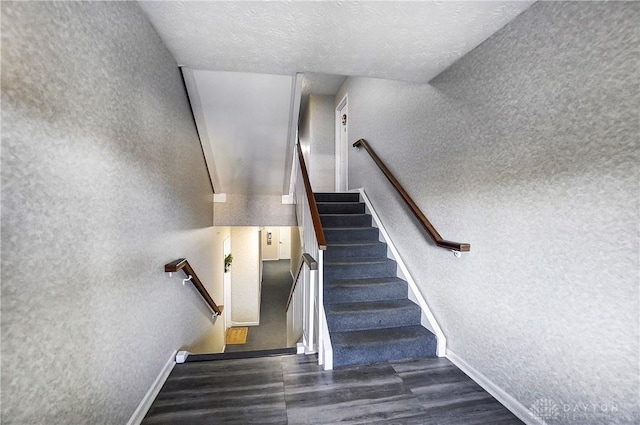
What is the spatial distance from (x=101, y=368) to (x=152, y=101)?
146cm

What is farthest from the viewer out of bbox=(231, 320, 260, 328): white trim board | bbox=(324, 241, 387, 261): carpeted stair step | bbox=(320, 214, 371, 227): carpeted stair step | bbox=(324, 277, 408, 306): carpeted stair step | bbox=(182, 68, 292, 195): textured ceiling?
bbox=(231, 320, 260, 328): white trim board

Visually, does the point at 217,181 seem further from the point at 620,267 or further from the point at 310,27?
the point at 620,267

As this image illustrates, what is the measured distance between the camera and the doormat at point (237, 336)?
505 centimetres

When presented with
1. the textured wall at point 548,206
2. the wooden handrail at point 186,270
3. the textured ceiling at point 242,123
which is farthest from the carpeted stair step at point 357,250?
the wooden handrail at point 186,270

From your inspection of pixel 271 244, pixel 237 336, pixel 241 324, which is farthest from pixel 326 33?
pixel 271 244

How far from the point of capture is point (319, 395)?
163 centimetres

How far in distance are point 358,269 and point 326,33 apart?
2.11 m

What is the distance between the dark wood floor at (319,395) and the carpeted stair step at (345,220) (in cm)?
178

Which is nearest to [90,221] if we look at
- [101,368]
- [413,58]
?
[101,368]

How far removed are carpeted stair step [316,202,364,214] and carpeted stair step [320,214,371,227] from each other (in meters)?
0.28

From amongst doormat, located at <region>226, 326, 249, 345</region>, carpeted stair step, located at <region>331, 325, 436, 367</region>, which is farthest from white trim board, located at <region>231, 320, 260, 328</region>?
carpeted stair step, located at <region>331, 325, 436, 367</region>

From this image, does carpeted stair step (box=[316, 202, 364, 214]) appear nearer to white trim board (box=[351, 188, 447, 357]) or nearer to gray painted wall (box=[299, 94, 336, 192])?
white trim board (box=[351, 188, 447, 357])

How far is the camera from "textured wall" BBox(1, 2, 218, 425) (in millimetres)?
733

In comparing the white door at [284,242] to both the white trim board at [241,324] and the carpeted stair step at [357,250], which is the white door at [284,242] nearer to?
the white trim board at [241,324]
